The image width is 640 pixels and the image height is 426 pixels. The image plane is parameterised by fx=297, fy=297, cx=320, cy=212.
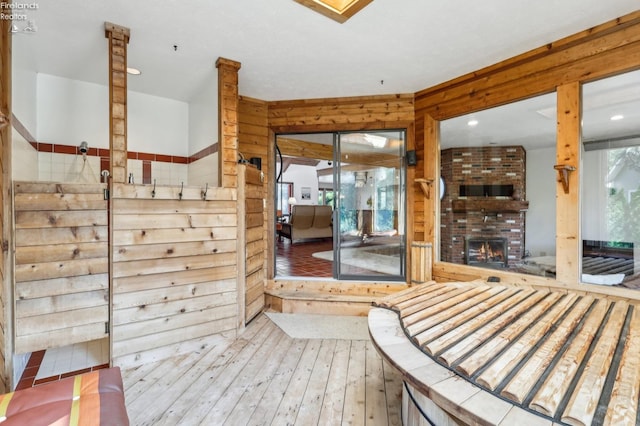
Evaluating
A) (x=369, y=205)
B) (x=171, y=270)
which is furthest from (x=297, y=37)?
(x=369, y=205)

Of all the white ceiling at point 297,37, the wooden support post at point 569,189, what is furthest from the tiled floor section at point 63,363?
the wooden support post at point 569,189

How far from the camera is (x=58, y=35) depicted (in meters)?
2.28

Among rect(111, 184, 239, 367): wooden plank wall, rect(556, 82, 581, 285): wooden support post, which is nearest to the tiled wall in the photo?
rect(111, 184, 239, 367): wooden plank wall

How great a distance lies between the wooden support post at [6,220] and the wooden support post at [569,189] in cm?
376

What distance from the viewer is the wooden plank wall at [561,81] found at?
2.15 m

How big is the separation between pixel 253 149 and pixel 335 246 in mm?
1577

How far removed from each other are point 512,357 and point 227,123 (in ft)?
8.48

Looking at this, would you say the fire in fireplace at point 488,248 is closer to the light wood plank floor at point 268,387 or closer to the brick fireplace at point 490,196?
the brick fireplace at point 490,196

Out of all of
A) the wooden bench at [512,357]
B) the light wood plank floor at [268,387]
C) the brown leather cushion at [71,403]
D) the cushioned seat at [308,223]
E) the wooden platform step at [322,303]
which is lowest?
the light wood plank floor at [268,387]

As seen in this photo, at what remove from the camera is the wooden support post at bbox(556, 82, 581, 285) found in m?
2.34

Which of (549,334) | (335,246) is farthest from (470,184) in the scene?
(549,334)

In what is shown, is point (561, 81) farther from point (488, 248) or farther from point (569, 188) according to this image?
point (488, 248)

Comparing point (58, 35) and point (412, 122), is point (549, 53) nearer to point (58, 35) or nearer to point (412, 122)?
point (412, 122)

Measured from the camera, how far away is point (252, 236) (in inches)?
118
